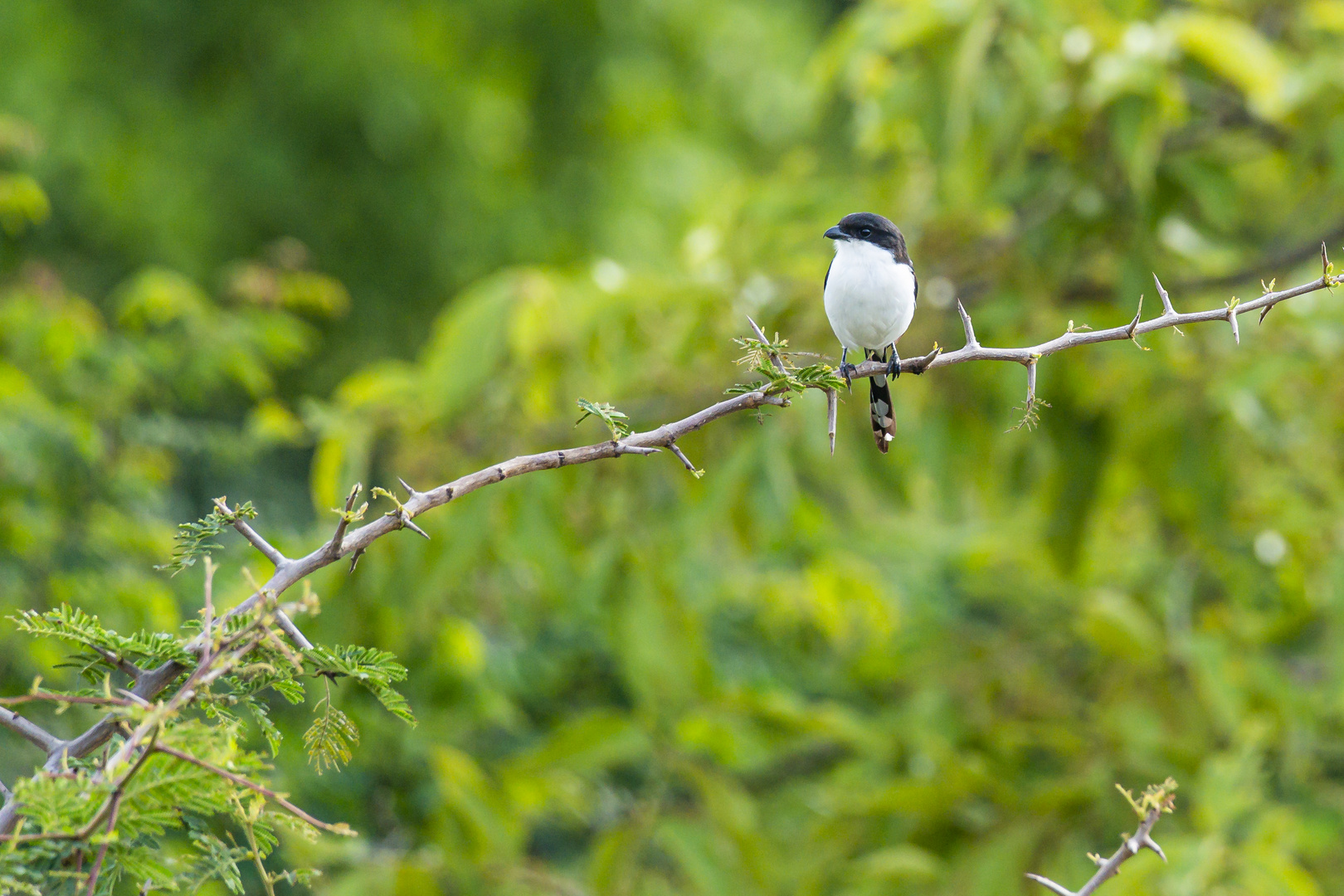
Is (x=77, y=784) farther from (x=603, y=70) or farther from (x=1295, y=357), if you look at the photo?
(x=603, y=70)

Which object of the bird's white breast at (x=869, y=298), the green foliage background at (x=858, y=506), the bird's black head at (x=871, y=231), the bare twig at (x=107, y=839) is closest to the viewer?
the bare twig at (x=107, y=839)

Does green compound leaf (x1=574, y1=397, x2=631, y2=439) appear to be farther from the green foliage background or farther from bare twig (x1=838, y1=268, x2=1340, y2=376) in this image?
the green foliage background

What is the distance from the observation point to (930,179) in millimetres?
4656

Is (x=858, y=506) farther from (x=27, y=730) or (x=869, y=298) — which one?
(x=27, y=730)

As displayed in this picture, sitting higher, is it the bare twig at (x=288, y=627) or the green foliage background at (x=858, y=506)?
the green foliage background at (x=858, y=506)

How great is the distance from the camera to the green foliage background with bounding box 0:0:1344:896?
3.83m

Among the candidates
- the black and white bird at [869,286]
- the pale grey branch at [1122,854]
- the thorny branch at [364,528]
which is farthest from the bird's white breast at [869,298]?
the pale grey branch at [1122,854]

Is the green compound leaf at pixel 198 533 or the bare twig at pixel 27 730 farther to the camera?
the green compound leaf at pixel 198 533

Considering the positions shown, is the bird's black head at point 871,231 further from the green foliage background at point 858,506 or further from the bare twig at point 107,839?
the bare twig at point 107,839

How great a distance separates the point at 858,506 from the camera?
4.25 meters

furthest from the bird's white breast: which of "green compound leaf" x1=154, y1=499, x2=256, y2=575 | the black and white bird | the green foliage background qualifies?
"green compound leaf" x1=154, y1=499, x2=256, y2=575

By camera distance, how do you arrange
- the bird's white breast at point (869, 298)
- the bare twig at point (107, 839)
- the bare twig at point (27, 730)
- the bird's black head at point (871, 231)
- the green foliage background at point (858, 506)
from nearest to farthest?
the bare twig at point (107, 839)
the bare twig at point (27, 730)
the bird's white breast at point (869, 298)
the bird's black head at point (871, 231)
the green foliage background at point (858, 506)

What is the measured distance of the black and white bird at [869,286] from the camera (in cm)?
262

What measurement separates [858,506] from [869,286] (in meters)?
1.76
